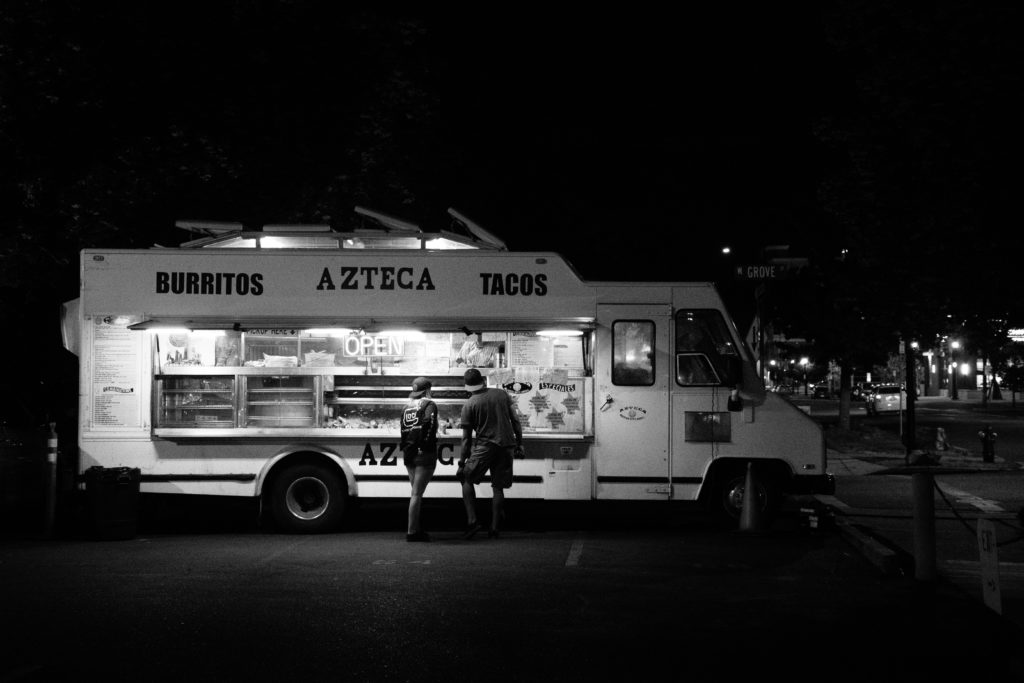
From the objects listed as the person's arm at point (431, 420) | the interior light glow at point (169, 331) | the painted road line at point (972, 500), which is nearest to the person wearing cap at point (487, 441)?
the person's arm at point (431, 420)

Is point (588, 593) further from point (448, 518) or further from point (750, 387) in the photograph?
point (448, 518)

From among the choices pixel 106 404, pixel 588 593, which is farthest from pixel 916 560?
pixel 106 404

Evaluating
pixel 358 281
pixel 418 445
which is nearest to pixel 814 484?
pixel 418 445

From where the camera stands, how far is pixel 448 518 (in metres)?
13.0

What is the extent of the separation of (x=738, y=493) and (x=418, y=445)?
11.9 ft

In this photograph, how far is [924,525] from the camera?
8492 mm

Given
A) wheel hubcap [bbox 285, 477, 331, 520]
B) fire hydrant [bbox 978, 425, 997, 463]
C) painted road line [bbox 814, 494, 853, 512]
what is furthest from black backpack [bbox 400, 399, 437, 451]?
fire hydrant [bbox 978, 425, 997, 463]

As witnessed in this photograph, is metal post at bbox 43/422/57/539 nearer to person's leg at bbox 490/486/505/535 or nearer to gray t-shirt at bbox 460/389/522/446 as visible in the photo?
gray t-shirt at bbox 460/389/522/446

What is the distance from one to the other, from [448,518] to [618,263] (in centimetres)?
1713

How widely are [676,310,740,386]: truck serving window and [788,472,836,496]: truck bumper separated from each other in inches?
54.8

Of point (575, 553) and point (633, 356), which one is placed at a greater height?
point (633, 356)

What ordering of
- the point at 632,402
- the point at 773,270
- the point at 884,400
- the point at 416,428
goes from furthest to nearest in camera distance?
the point at 884,400
the point at 773,270
the point at 632,402
the point at 416,428

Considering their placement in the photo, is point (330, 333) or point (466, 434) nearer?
point (466, 434)

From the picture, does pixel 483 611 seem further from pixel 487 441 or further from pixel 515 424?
pixel 515 424
